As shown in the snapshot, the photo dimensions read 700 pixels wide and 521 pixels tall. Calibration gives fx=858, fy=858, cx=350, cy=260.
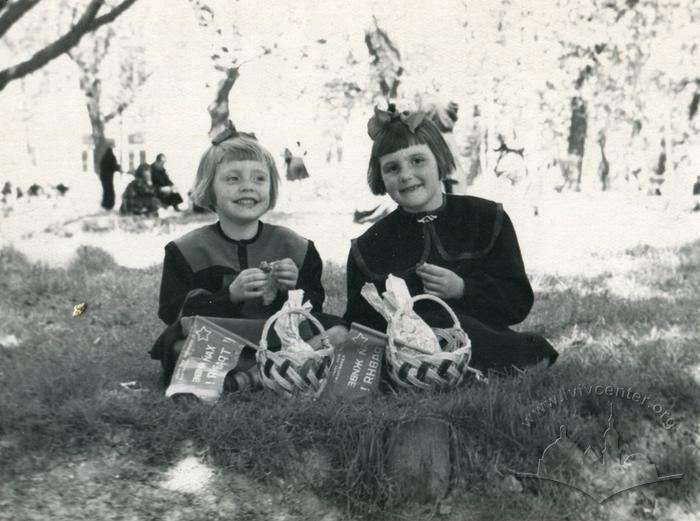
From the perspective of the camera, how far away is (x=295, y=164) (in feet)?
13.0

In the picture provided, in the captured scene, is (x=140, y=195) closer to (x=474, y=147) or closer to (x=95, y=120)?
(x=95, y=120)

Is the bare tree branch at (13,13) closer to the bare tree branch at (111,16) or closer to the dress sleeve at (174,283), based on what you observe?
the bare tree branch at (111,16)

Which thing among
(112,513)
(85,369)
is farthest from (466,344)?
(85,369)

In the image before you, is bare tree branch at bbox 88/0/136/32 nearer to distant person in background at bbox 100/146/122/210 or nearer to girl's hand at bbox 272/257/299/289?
distant person in background at bbox 100/146/122/210

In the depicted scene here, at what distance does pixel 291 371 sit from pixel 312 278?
684 millimetres

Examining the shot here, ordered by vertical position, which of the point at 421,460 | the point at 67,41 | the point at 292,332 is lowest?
the point at 421,460

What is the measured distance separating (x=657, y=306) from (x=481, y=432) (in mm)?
1762

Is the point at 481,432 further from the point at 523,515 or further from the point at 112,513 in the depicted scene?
the point at 112,513

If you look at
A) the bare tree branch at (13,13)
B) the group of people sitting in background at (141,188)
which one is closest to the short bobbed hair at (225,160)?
the group of people sitting in background at (141,188)

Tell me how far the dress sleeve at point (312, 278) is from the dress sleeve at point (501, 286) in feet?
2.04

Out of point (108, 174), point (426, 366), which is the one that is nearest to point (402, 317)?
point (426, 366)

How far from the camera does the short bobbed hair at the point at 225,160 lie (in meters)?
3.57

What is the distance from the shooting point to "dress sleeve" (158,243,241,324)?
3.46 m

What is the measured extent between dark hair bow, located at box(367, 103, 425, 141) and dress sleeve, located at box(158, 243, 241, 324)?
90 cm
